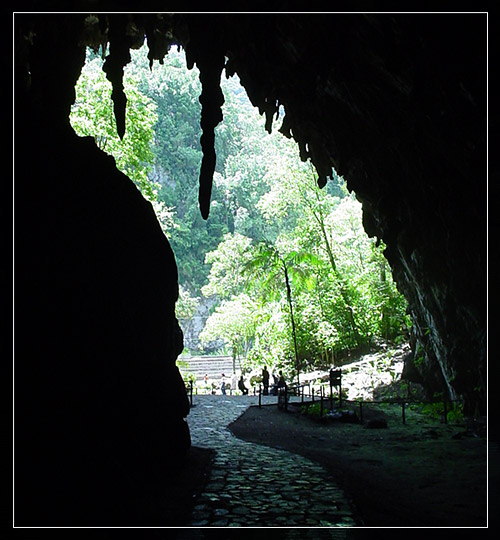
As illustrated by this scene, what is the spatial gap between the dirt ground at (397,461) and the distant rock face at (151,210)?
1604 millimetres

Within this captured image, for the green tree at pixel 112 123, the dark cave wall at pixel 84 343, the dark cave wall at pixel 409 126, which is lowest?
the dark cave wall at pixel 84 343

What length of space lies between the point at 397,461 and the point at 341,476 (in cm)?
179

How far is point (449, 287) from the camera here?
10.6 metres

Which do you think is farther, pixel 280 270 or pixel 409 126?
pixel 280 270

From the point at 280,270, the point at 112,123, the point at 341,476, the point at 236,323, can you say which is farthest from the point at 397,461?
the point at 236,323

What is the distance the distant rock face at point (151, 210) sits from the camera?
212 inches

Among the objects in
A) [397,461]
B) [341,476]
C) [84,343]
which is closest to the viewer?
[84,343]

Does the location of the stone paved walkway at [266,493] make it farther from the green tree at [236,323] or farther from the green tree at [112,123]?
the green tree at [236,323]

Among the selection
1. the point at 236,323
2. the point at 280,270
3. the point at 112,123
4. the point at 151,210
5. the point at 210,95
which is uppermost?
the point at 112,123

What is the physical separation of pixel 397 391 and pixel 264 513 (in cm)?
1570

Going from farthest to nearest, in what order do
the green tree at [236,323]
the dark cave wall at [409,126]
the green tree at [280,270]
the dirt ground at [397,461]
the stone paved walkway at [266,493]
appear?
1. the green tree at [236,323]
2. the green tree at [280,270]
3. the dark cave wall at [409,126]
4. the dirt ground at [397,461]
5. the stone paved walkway at [266,493]

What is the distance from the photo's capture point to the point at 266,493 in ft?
21.0

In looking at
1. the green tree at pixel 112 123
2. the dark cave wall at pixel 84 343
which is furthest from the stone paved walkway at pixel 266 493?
the green tree at pixel 112 123

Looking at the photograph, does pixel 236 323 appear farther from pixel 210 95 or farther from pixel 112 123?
pixel 210 95
